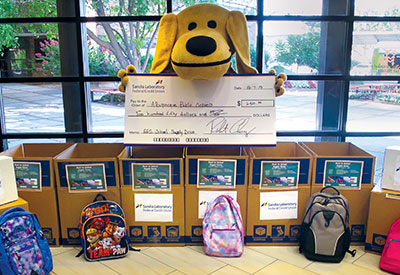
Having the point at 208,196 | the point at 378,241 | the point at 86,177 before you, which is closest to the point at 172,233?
the point at 208,196

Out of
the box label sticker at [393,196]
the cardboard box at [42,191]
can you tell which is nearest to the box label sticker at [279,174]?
the box label sticker at [393,196]

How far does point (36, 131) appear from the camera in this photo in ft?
9.35

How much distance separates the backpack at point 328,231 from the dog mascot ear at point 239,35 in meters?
0.91

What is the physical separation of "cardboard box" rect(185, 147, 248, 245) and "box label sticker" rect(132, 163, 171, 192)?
119 mm

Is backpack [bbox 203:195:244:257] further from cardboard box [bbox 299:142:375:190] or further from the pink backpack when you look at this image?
the pink backpack

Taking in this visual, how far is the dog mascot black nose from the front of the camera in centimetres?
198

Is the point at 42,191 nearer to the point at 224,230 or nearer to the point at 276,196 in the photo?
the point at 224,230

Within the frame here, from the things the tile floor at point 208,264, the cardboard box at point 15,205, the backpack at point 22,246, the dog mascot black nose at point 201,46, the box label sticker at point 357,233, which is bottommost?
the tile floor at point 208,264

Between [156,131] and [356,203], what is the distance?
1.28 metres

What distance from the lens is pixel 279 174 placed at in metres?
2.21

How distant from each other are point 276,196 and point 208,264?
57 centimetres

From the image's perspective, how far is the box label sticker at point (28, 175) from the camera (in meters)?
2.21

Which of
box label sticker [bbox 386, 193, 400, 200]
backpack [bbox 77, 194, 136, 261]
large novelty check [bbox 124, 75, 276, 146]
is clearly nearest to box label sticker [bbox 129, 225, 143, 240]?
backpack [bbox 77, 194, 136, 261]

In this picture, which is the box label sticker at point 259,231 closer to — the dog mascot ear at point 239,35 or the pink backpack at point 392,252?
the pink backpack at point 392,252
